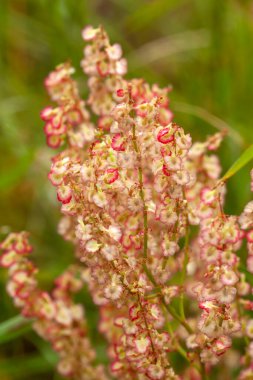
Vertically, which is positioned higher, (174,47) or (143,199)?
(174,47)

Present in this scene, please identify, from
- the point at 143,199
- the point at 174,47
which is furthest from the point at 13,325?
the point at 174,47

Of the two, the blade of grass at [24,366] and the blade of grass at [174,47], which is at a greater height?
the blade of grass at [174,47]

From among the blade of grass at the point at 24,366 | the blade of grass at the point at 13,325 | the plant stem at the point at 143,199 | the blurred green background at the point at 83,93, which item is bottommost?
the blade of grass at the point at 24,366

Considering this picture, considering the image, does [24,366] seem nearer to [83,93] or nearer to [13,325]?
[13,325]

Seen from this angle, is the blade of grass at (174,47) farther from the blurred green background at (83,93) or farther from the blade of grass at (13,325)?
the blade of grass at (13,325)

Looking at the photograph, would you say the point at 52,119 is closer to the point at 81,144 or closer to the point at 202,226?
the point at 81,144

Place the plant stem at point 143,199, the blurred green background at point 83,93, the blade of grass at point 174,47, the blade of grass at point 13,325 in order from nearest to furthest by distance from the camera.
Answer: the plant stem at point 143,199
the blade of grass at point 13,325
the blurred green background at point 83,93
the blade of grass at point 174,47

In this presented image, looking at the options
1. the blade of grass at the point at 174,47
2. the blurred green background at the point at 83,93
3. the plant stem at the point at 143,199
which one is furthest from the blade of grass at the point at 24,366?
the blade of grass at the point at 174,47

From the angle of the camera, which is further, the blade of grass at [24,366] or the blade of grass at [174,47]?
the blade of grass at [174,47]

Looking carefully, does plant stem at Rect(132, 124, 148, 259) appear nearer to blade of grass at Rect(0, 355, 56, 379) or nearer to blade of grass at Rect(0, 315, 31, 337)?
blade of grass at Rect(0, 315, 31, 337)

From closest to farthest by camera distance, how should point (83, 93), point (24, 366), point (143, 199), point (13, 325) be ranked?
point (143, 199), point (13, 325), point (24, 366), point (83, 93)
